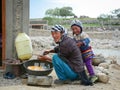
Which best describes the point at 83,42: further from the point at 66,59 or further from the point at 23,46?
the point at 23,46

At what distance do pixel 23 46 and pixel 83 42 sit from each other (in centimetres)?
165

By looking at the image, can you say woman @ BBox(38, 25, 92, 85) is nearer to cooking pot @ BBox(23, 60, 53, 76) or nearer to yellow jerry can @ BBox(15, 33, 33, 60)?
cooking pot @ BBox(23, 60, 53, 76)

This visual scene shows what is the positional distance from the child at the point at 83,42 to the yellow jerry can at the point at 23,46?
1315 millimetres

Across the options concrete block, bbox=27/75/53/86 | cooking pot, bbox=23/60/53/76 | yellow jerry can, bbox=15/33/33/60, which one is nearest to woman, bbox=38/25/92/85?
cooking pot, bbox=23/60/53/76

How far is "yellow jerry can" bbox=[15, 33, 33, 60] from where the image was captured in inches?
336

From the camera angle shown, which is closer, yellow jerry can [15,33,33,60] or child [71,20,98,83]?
child [71,20,98,83]

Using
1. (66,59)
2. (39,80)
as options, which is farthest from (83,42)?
(39,80)

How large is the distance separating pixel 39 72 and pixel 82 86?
106 cm

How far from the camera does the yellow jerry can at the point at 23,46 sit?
8.53 m

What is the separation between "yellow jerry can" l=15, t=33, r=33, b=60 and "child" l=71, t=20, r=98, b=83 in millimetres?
1315

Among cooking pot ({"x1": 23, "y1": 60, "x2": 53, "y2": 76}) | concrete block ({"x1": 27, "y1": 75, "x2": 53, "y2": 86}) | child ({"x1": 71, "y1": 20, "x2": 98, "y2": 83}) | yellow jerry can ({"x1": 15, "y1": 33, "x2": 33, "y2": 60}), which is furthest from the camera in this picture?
yellow jerry can ({"x1": 15, "y1": 33, "x2": 33, "y2": 60})

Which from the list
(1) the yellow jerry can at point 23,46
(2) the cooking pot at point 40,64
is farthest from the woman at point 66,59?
(1) the yellow jerry can at point 23,46

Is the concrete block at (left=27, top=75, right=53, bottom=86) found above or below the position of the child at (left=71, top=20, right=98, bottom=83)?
below

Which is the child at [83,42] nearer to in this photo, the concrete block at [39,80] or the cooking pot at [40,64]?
the cooking pot at [40,64]
